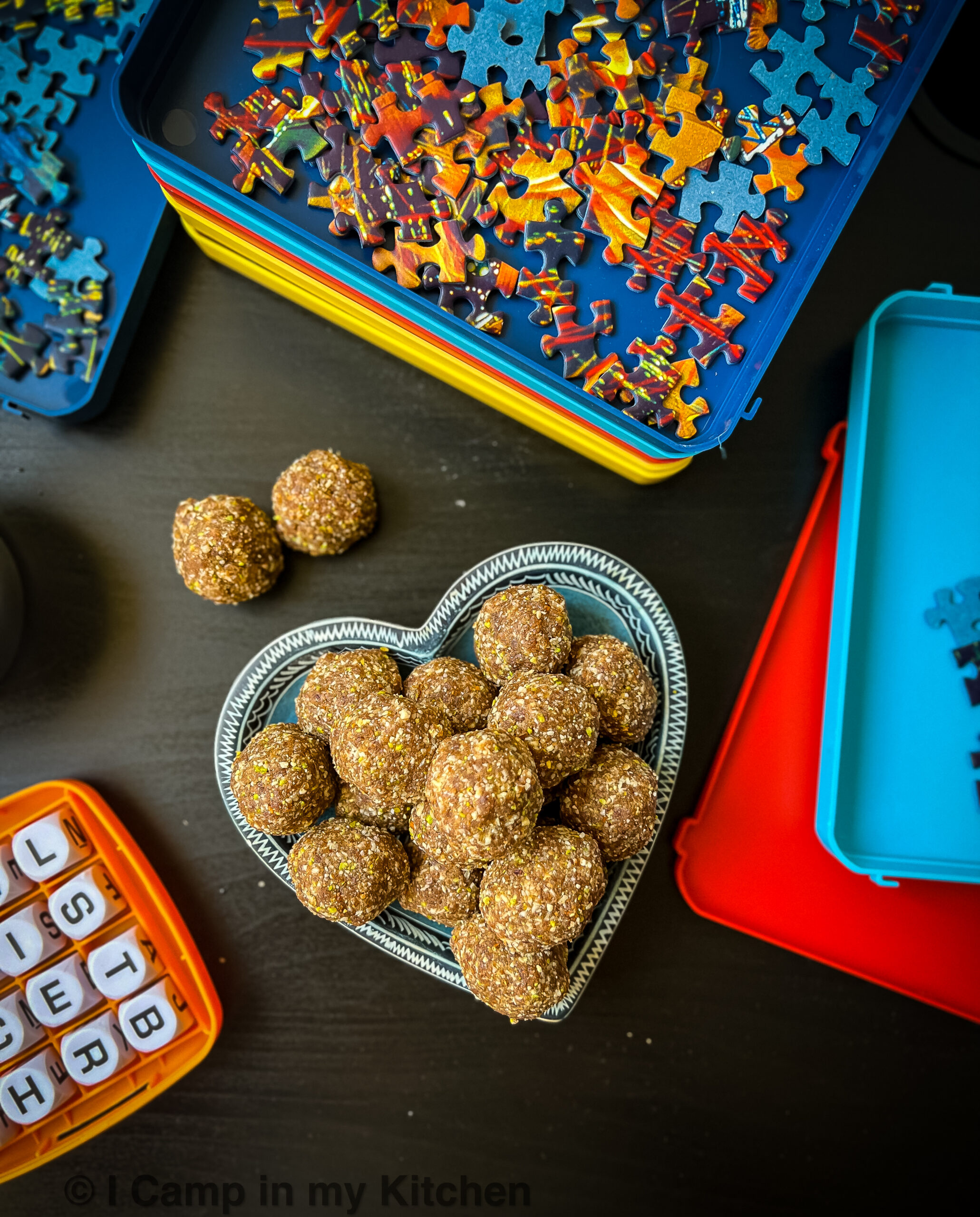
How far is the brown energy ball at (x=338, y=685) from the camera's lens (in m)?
0.83

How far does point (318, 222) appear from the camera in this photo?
0.83 metres

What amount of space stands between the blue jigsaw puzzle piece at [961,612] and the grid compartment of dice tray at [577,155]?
0.43 m

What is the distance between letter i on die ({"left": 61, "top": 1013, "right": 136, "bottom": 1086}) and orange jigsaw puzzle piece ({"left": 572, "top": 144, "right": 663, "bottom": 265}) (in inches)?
47.6

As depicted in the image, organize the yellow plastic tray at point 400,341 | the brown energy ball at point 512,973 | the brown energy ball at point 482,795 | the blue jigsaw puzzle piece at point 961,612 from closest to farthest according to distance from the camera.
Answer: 1. the brown energy ball at point 482,795
2. the brown energy ball at point 512,973
3. the yellow plastic tray at point 400,341
4. the blue jigsaw puzzle piece at point 961,612

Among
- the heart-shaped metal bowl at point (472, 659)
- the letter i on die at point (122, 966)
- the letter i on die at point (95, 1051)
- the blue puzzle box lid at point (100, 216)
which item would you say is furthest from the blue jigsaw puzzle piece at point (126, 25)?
the letter i on die at point (95, 1051)

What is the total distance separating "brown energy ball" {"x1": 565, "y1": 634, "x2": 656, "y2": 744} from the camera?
80 centimetres

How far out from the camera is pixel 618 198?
82 cm

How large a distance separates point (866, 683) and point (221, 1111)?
1.14m

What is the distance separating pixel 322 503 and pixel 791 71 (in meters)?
0.79

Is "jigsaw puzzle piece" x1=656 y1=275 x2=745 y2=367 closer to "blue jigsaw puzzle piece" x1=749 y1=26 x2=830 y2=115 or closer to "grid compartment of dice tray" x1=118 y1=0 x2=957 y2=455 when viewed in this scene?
"grid compartment of dice tray" x1=118 y1=0 x2=957 y2=455

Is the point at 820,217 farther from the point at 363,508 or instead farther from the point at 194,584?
the point at 194,584

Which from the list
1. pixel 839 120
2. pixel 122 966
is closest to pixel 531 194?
pixel 839 120

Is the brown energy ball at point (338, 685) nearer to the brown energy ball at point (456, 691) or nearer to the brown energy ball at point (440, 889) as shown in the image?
the brown energy ball at point (456, 691)

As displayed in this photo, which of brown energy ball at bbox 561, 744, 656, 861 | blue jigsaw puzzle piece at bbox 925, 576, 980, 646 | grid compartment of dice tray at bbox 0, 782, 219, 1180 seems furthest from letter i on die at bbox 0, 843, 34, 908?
blue jigsaw puzzle piece at bbox 925, 576, 980, 646
